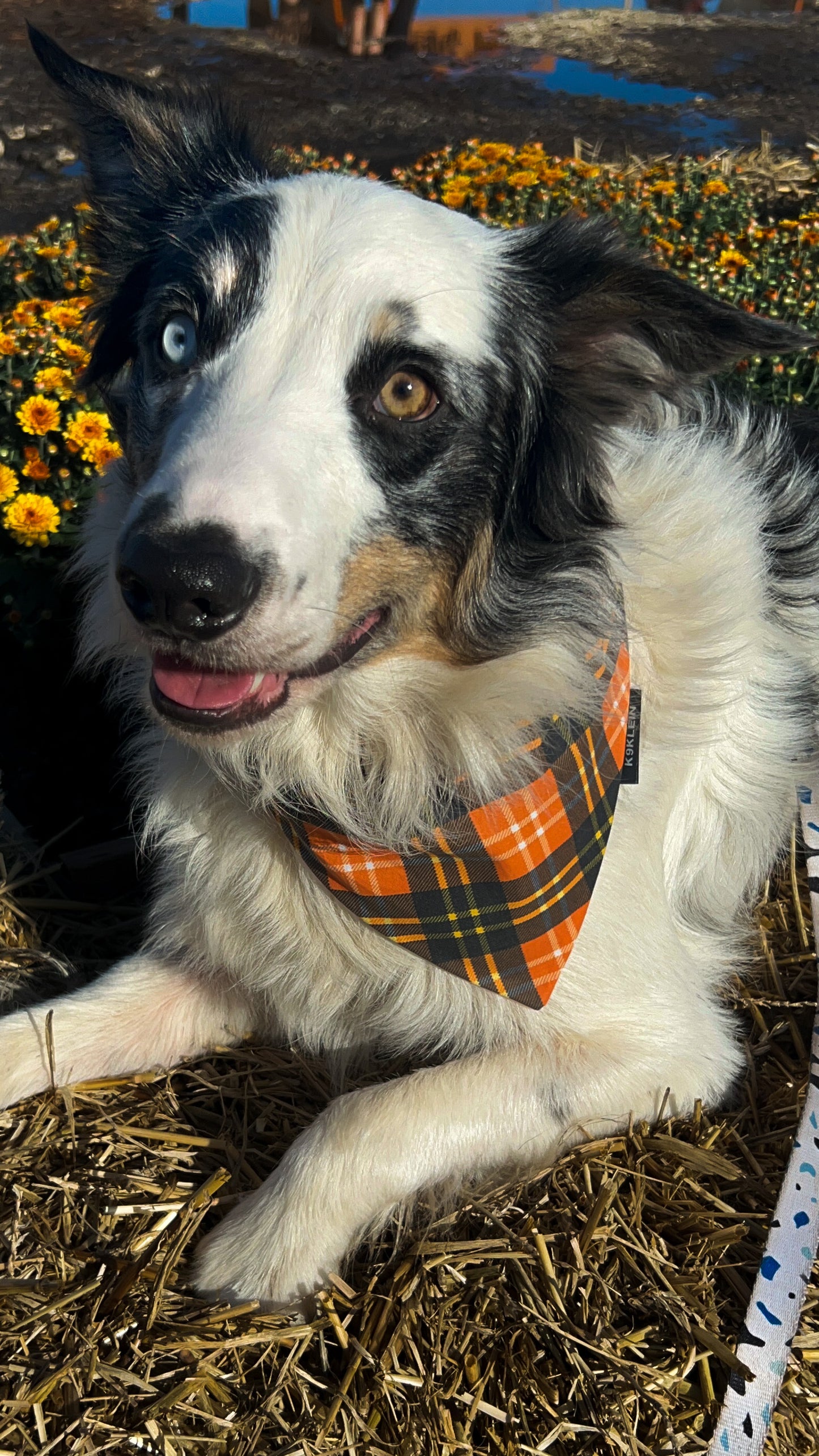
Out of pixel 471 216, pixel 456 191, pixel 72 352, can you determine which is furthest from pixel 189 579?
pixel 456 191

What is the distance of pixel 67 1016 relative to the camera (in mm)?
2975

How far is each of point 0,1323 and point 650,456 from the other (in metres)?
2.66

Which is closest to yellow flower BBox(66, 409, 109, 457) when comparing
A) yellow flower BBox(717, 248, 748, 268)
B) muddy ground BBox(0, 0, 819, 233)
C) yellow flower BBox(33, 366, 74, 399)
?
yellow flower BBox(33, 366, 74, 399)

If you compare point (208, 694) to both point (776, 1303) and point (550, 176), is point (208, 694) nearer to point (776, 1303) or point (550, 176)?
point (776, 1303)

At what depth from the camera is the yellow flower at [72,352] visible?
14.5 feet

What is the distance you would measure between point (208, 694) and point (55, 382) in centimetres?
258

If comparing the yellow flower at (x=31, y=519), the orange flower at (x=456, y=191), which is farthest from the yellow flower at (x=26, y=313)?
the orange flower at (x=456, y=191)

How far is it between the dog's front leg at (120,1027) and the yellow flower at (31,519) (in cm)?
164

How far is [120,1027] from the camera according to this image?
3035 mm

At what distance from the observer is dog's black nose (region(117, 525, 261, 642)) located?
6.44 ft

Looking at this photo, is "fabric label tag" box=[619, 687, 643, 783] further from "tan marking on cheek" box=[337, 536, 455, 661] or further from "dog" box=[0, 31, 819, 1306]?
"tan marking on cheek" box=[337, 536, 455, 661]

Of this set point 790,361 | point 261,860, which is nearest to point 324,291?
point 261,860

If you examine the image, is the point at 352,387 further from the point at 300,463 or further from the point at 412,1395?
the point at 412,1395

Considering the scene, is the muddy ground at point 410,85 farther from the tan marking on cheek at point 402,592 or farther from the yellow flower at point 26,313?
the tan marking on cheek at point 402,592
